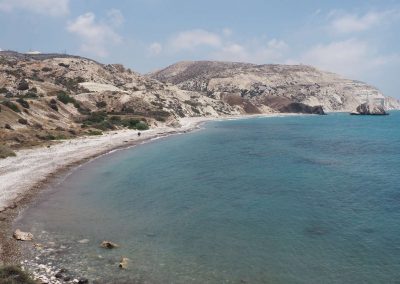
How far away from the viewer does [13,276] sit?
56.6 ft

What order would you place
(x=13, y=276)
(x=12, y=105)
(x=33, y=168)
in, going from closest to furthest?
(x=13, y=276)
(x=33, y=168)
(x=12, y=105)

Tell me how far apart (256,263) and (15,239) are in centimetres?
1416

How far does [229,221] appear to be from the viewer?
2898 cm

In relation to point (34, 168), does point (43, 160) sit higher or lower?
higher

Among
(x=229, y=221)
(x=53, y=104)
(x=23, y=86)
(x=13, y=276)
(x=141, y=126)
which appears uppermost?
(x=23, y=86)

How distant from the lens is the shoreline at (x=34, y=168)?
2480cm

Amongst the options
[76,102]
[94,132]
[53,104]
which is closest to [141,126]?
[76,102]

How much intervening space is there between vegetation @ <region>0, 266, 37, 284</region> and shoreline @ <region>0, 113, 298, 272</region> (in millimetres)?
2915

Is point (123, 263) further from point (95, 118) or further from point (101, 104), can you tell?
point (101, 104)

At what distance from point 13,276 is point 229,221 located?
15354mm

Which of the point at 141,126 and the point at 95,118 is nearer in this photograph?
the point at 95,118

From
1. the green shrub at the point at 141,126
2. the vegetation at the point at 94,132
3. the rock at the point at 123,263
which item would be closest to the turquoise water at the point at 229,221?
the rock at the point at 123,263

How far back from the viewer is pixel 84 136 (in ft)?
253

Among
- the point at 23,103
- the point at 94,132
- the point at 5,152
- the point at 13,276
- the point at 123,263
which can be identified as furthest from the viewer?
the point at 94,132
